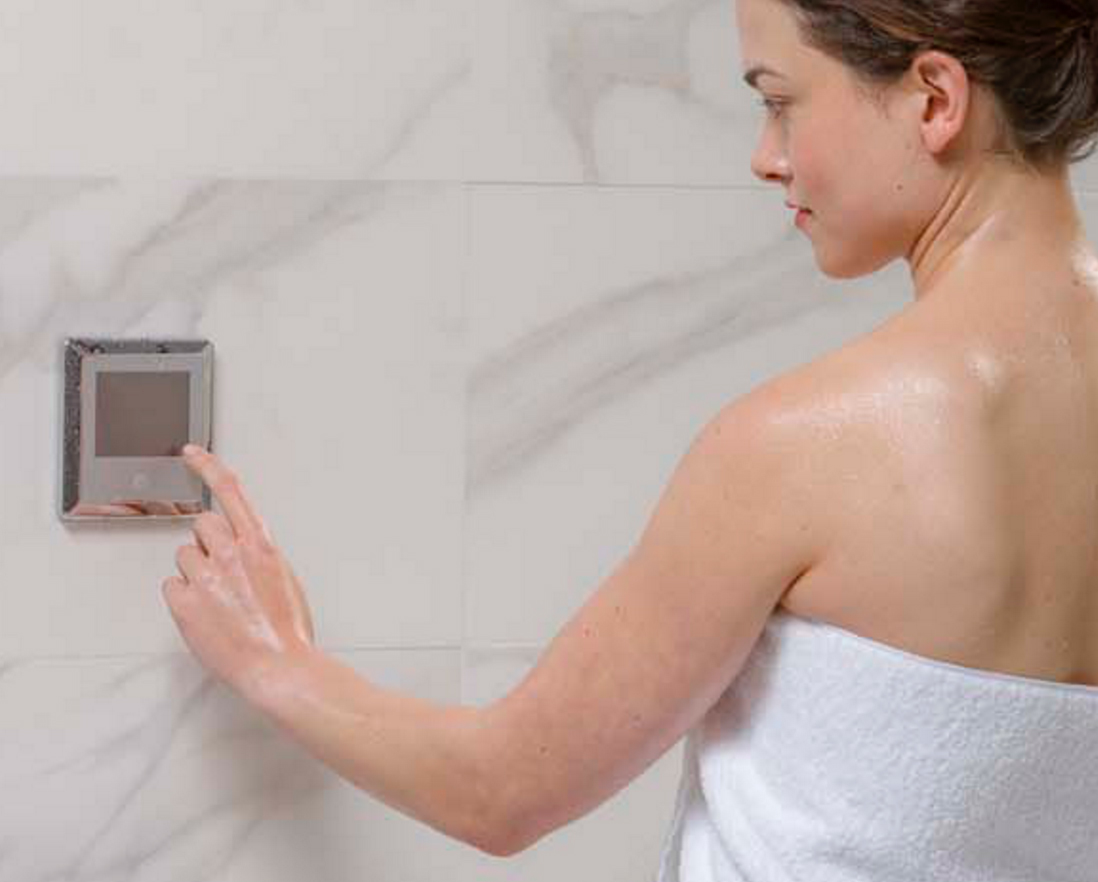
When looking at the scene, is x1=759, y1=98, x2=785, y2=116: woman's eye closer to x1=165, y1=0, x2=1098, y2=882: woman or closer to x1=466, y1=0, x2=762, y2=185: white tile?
x1=165, y1=0, x2=1098, y2=882: woman

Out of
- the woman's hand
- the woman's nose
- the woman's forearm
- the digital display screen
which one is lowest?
the woman's forearm

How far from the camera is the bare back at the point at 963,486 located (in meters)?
0.96

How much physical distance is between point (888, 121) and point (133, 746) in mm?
649

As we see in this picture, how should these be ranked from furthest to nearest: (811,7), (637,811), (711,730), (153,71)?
(637,811) < (153,71) < (711,730) < (811,7)

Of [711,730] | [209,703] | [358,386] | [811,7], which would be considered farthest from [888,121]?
[209,703]

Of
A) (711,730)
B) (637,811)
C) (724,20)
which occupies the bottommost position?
(637,811)

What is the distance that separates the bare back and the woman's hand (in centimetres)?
37

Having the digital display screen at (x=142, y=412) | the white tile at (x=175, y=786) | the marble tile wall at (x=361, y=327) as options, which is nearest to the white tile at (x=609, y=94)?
the marble tile wall at (x=361, y=327)

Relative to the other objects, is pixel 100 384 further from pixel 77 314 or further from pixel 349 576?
pixel 349 576

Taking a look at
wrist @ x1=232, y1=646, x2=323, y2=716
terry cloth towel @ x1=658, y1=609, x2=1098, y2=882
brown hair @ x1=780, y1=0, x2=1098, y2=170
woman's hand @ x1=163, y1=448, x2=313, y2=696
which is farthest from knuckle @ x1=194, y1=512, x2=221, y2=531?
brown hair @ x1=780, y1=0, x2=1098, y2=170

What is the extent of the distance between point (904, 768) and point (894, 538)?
13cm

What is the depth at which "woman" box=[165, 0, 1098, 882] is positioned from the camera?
96cm

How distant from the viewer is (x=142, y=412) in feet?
4.26

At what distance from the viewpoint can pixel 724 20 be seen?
53.4 inches
